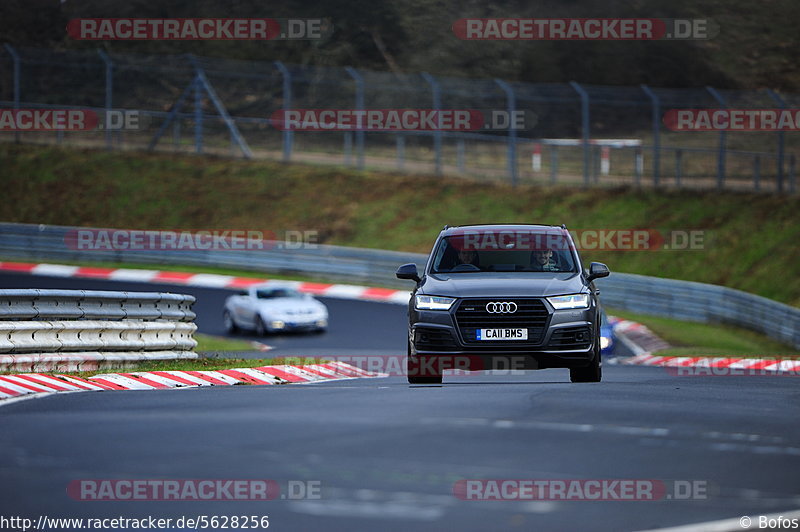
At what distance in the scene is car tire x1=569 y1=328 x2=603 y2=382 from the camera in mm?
13930

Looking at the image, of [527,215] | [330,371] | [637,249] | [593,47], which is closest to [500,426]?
[330,371]

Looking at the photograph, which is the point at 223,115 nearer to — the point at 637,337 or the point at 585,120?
the point at 585,120

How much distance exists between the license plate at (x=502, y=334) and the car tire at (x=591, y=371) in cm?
88

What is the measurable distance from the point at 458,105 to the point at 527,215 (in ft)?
65.2

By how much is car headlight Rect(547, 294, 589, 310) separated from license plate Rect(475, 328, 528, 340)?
0.38 meters

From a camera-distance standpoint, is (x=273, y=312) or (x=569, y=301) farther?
(x=273, y=312)

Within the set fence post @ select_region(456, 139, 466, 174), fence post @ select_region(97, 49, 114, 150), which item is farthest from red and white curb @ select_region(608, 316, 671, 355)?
fence post @ select_region(97, 49, 114, 150)

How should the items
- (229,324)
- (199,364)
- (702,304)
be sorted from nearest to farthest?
(199,364) < (229,324) < (702,304)

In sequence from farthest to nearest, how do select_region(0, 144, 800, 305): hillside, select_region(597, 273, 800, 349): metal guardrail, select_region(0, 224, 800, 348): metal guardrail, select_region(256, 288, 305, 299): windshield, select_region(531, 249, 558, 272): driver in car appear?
select_region(0, 144, 800, 305): hillside < select_region(256, 288, 305, 299): windshield < select_region(0, 224, 800, 348): metal guardrail < select_region(597, 273, 800, 349): metal guardrail < select_region(531, 249, 558, 272): driver in car

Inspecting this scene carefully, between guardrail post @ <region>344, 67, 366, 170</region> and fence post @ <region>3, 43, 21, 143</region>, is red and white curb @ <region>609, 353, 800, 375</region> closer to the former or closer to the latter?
guardrail post @ <region>344, 67, 366, 170</region>

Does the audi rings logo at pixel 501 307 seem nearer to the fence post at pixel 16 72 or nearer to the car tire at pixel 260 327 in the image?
the car tire at pixel 260 327

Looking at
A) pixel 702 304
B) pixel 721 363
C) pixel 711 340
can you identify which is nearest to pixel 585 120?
pixel 702 304

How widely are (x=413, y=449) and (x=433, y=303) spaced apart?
471cm

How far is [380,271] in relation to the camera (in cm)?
3472
